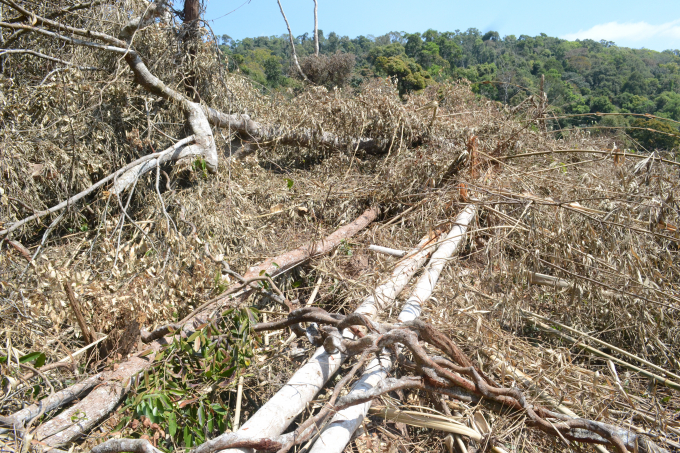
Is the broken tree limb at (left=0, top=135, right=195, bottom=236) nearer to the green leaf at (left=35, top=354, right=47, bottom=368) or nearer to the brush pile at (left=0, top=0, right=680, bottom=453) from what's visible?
the brush pile at (left=0, top=0, right=680, bottom=453)

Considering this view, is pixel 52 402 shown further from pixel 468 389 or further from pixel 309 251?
pixel 468 389

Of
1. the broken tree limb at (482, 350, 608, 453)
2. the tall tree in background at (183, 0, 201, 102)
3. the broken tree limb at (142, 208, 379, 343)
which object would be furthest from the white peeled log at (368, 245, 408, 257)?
the tall tree in background at (183, 0, 201, 102)

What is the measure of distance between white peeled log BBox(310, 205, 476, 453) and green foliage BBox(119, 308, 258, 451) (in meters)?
0.61

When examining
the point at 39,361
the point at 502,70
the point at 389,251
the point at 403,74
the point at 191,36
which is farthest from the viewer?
the point at 403,74

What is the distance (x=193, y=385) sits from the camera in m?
2.20

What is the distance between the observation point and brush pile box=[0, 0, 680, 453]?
2020mm

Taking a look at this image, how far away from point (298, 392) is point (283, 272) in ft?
4.47

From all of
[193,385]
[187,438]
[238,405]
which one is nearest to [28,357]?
[193,385]

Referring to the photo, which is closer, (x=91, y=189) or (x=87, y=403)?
(x=87, y=403)

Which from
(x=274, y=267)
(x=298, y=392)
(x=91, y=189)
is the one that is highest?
(x=91, y=189)

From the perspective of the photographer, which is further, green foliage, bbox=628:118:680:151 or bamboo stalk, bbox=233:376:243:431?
green foliage, bbox=628:118:680:151

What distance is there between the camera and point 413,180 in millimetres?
4402

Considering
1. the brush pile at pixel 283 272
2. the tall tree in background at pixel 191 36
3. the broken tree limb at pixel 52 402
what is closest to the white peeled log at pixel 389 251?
the brush pile at pixel 283 272

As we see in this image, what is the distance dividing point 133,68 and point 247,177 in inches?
62.9
